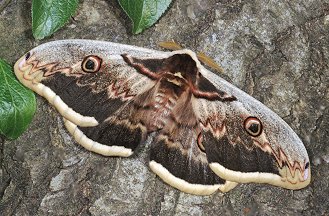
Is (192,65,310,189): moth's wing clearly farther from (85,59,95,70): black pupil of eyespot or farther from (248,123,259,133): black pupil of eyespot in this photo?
(85,59,95,70): black pupil of eyespot

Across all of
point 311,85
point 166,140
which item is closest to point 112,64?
point 166,140

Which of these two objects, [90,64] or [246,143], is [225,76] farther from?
[90,64]

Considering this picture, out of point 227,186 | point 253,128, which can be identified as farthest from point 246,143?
point 227,186

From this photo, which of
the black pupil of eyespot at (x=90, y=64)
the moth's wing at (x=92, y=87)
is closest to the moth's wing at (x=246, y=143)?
the moth's wing at (x=92, y=87)

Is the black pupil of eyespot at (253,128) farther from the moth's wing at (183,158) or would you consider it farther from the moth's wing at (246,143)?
the moth's wing at (183,158)

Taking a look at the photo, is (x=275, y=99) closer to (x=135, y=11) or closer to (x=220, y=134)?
(x=220, y=134)

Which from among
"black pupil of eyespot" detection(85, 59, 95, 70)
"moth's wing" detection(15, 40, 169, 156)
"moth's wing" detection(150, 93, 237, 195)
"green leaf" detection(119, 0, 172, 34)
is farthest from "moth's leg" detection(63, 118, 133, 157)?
"green leaf" detection(119, 0, 172, 34)
